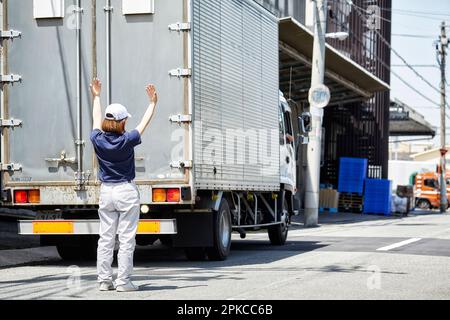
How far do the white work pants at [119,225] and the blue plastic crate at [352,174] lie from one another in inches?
1302

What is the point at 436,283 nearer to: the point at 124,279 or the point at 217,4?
the point at 124,279

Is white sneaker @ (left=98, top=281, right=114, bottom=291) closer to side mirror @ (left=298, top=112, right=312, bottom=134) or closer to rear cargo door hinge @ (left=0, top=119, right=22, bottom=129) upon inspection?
rear cargo door hinge @ (left=0, top=119, right=22, bottom=129)

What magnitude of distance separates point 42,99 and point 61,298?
443 cm

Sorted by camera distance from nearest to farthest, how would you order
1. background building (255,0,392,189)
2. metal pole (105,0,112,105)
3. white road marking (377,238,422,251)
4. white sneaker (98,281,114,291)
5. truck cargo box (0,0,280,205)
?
white sneaker (98,281,114,291), truck cargo box (0,0,280,205), metal pole (105,0,112,105), white road marking (377,238,422,251), background building (255,0,392,189)

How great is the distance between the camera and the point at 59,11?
12.8m

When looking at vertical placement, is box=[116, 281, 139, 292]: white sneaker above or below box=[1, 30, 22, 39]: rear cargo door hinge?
below

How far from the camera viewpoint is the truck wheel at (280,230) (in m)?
17.5

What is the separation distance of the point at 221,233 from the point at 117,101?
2456mm

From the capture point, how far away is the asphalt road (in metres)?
9.39

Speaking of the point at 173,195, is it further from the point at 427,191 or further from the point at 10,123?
the point at 427,191

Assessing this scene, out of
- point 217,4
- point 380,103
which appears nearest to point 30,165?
point 217,4

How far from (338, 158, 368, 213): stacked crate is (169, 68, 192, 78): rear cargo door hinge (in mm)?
30175

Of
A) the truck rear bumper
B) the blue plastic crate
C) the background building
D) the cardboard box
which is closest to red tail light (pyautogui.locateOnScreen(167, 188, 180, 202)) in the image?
the truck rear bumper

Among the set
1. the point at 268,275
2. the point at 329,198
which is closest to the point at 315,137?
the point at 329,198
